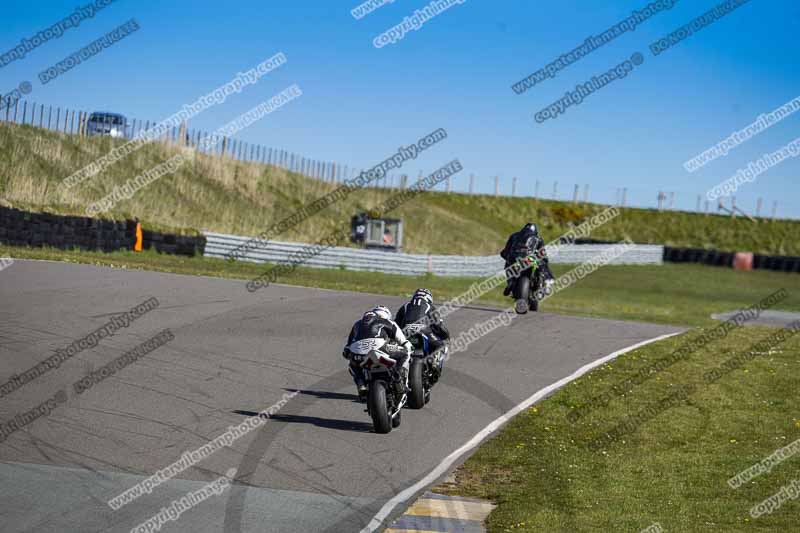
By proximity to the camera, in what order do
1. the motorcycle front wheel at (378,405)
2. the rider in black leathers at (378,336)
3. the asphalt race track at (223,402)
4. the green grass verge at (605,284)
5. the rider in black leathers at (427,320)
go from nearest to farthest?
1. the asphalt race track at (223,402)
2. the motorcycle front wheel at (378,405)
3. the rider in black leathers at (378,336)
4. the rider in black leathers at (427,320)
5. the green grass verge at (605,284)

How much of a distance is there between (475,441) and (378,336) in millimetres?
1818

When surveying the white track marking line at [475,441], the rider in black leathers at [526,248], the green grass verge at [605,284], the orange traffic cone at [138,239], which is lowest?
the white track marking line at [475,441]

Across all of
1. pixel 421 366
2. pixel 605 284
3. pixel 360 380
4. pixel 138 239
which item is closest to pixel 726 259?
pixel 605 284

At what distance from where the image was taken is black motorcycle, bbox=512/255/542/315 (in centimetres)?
2005

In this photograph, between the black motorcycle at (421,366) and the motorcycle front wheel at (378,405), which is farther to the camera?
the black motorcycle at (421,366)

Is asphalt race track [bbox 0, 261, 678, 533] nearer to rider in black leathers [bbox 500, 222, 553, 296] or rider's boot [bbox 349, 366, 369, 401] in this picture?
rider's boot [bbox 349, 366, 369, 401]

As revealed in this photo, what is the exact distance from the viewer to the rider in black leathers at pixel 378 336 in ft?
35.8

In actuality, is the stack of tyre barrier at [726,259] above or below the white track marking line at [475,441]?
above

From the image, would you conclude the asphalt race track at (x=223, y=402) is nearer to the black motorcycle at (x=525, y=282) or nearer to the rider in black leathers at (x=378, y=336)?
the black motorcycle at (x=525, y=282)

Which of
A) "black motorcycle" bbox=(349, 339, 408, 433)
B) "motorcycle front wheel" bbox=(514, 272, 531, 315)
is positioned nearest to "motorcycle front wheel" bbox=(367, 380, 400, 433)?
"black motorcycle" bbox=(349, 339, 408, 433)

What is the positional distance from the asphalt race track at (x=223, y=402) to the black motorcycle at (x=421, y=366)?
0.64 ft

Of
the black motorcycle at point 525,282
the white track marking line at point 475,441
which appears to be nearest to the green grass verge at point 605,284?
the black motorcycle at point 525,282

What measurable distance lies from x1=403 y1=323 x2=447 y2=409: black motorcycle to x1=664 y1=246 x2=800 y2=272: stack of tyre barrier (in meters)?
46.4

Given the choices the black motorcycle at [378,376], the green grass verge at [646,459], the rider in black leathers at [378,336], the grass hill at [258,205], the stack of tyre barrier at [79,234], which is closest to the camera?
the green grass verge at [646,459]
